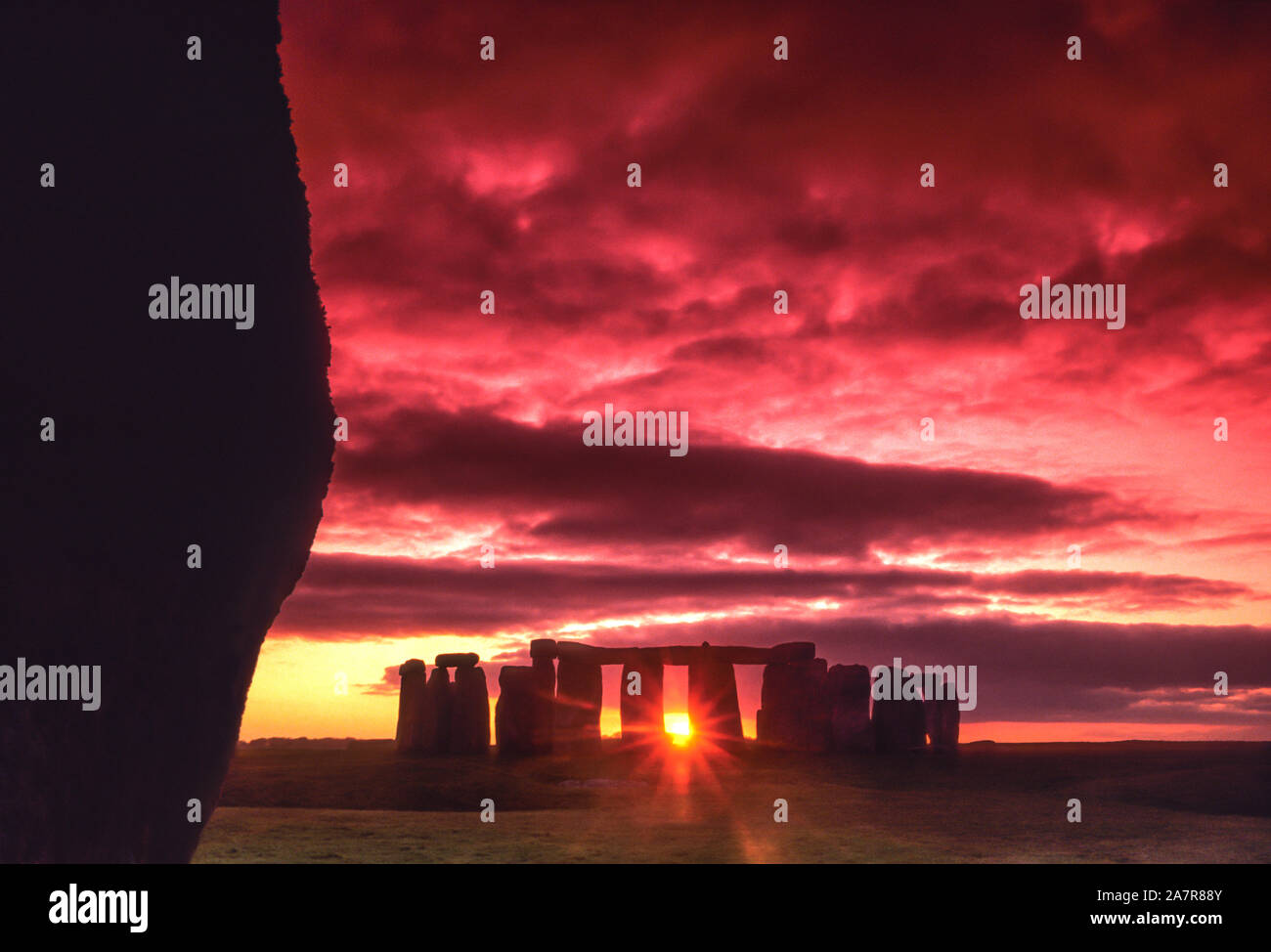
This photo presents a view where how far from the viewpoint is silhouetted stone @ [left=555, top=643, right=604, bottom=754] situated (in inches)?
1145

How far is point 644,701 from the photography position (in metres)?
31.2

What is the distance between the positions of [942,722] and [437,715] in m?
15.1

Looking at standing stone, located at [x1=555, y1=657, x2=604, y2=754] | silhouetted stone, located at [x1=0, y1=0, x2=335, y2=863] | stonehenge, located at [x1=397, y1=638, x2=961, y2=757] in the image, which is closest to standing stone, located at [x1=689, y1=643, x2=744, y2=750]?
stonehenge, located at [x1=397, y1=638, x2=961, y2=757]

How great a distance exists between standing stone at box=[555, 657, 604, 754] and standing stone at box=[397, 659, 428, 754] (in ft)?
13.1

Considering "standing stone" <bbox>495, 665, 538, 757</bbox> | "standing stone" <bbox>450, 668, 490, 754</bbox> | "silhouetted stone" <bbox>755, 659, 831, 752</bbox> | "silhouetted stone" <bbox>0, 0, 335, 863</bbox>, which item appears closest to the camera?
"silhouetted stone" <bbox>0, 0, 335, 863</bbox>

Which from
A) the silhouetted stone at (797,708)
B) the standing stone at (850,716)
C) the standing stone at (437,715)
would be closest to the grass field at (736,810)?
the silhouetted stone at (797,708)

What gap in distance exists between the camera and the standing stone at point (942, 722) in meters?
32.0

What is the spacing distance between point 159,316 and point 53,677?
2.72m

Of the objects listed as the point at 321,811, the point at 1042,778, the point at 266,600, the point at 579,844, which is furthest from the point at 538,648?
the point at 266,600

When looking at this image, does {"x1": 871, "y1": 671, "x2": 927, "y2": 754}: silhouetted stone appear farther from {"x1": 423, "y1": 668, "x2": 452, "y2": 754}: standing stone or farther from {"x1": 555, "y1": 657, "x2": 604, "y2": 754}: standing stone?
{"x1": 423, "y1": 668, "x2": 452, "y2": 754}: standing stone

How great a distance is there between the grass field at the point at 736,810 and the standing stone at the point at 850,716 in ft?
6.50

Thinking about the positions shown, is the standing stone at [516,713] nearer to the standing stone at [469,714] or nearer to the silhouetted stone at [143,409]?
the standing stone at [469,714]

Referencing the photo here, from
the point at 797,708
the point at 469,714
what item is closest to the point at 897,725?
the point at 797,708
